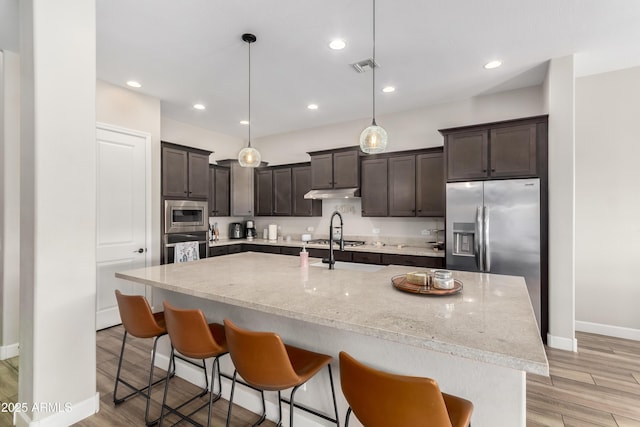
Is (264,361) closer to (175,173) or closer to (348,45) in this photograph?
(348,45)

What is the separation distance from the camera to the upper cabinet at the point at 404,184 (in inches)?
168

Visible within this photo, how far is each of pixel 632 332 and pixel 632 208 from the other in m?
1.37

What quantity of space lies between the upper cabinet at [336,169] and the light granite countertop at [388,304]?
8.31 ft

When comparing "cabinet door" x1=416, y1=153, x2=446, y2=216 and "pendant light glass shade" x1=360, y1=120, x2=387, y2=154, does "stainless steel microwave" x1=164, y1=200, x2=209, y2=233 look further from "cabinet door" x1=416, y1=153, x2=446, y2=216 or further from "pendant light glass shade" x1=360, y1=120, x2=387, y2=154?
"cabinet door" x1=416, y1=153, x2=446, y2=216

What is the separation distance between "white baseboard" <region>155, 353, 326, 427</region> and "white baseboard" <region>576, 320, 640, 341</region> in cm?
356

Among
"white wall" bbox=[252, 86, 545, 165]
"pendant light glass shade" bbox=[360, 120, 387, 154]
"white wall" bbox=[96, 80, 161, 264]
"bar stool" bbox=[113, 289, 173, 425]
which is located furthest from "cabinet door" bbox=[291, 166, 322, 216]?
"bar stool" bbox=[113, 289, 173, 425]

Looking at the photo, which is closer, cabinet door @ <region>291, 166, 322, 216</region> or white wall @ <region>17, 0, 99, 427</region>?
white wall @ <region>17, 0, 99, 427</region>

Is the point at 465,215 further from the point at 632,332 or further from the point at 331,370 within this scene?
the point at 331,370

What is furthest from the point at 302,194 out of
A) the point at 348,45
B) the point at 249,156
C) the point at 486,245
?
the point at 486,245

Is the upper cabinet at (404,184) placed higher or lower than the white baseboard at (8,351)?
higher

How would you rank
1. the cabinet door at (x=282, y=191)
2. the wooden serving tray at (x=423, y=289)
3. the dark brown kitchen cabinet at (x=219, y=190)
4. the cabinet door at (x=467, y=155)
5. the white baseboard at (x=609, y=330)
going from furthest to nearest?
the cabinet door at (x=282, y=191)
the dark brown kitchen cabinet at (x=219, y=190)
the cabinet door at (x=467, y=155)
the white baseboard at (x=609, y=330)
the wooden serving tray at (x=423, y=289)

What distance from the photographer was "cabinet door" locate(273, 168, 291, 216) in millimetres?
5703

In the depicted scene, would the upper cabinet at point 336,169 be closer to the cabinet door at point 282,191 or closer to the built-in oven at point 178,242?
the cabinet door at point 282,191

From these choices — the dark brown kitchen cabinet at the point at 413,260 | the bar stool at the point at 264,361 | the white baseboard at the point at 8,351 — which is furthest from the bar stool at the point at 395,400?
the white baseboard at the point at 8,351
